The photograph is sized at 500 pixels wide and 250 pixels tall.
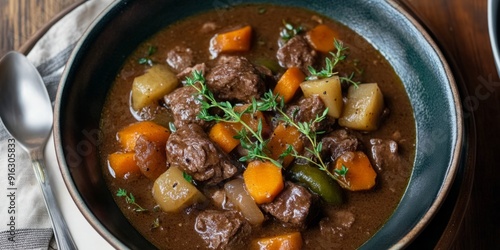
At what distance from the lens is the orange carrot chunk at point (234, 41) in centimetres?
412

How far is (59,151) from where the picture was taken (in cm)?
352

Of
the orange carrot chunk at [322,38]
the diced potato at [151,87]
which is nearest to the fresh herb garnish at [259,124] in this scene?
the diced potato at [151,87]

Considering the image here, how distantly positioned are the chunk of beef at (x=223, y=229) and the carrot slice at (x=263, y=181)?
158 mm

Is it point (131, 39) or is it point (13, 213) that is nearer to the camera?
point (13, 213)

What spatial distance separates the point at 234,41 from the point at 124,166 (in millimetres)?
1069

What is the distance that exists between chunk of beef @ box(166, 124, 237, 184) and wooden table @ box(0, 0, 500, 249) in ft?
3.58

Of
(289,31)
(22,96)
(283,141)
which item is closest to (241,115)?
(283,141)

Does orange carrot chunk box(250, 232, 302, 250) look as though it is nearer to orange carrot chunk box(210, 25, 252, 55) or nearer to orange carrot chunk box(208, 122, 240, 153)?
orange carrot chunk box(208, 122, 240, 153)

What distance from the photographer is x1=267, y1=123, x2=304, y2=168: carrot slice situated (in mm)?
3619

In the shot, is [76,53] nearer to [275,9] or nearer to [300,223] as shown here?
[275,9]

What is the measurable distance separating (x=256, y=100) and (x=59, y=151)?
113 centimetres

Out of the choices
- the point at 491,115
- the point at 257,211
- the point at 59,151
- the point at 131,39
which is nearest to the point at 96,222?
the point at 59,151

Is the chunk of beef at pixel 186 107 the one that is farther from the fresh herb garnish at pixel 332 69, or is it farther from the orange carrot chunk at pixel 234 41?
the fresh herb garnish at pixel 332 69

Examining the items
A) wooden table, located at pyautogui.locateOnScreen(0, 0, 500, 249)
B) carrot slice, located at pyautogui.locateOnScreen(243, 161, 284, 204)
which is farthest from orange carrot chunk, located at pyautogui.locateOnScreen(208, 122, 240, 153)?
wooden table, located at pyautogui.locateOnScreen(0, 0, 500, 249)
